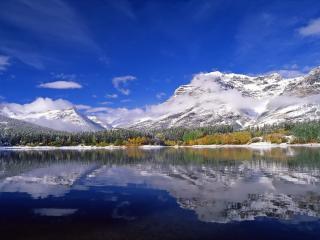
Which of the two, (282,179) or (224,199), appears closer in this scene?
(224,199)

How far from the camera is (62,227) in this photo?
123ft

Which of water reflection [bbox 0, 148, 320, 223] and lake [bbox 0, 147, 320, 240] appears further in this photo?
water reflection [bbox 0, 148, 320, 223]

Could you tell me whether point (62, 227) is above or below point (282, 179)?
below

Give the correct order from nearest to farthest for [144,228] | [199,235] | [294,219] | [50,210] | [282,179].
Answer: [199,235], [144,228], [294,219], [50,210], [282,179]

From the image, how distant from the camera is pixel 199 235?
33.8 m

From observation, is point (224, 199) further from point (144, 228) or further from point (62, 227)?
point (62, 227)

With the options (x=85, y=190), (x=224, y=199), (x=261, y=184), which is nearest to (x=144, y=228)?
(x=224, y=199)

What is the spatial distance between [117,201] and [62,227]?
602 inches

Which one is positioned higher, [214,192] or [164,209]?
[214,192]

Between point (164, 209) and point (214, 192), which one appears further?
point (214, 192)

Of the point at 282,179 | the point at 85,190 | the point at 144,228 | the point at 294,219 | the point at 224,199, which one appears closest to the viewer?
the point at 144,228

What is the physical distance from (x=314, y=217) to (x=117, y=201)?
80.3ft

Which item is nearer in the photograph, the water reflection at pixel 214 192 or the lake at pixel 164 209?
the lake at pixel 164 209

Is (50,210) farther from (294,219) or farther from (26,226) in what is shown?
(294,219)
